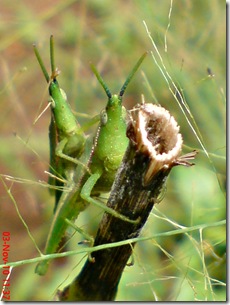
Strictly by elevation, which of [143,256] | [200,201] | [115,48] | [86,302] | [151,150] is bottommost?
[143,256]

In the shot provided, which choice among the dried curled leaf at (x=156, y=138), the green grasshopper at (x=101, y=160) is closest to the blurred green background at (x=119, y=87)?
the green grasshopper at (x=101, y=160)

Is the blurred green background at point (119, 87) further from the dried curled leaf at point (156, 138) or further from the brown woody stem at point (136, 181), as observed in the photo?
the dried curled leaf at point (156, 138)

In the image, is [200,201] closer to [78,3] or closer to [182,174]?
[182,174]

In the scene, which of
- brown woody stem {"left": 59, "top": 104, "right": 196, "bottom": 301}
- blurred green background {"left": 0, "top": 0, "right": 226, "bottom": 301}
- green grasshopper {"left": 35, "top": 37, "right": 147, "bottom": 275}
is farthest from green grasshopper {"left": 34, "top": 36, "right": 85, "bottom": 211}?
blurred green background {"left": 0, "top": 0, "right": 226, "bottom": 301}

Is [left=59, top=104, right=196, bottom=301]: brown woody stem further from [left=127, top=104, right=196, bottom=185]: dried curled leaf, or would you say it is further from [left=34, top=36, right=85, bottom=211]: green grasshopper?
→ [left=34, top=36, right=85, bottom=211]: green grasshopper

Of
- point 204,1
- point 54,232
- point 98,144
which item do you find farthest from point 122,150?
point 204,1
